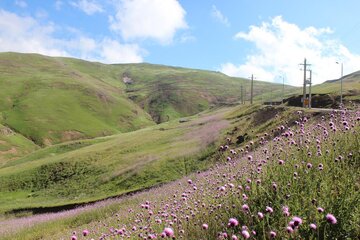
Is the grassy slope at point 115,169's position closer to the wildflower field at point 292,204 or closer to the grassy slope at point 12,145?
the wildflower field at point 292,204

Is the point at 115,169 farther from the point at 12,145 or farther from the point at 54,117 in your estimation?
the point at 54,117

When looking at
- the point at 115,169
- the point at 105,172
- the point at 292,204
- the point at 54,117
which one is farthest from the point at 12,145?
the point at 292,204

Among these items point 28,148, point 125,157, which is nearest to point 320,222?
point 125,157

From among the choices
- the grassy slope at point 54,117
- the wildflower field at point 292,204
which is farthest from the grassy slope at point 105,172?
the grassy slope at point 54,117

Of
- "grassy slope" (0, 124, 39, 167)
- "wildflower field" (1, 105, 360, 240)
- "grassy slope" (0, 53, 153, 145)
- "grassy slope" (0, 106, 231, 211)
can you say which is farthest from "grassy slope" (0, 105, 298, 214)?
"grassy slope" (0, 53, 153, 145)

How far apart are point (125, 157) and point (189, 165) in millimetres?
17331

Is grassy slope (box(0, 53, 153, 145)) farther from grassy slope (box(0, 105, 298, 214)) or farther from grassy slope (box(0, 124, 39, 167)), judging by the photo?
grassy slope (box(0, 105, 298, 214))

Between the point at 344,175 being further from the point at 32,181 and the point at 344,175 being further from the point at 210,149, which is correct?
the point at 32,181

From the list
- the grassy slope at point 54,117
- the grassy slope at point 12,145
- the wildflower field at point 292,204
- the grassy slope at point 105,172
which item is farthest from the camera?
the grassy slope at point 54,117

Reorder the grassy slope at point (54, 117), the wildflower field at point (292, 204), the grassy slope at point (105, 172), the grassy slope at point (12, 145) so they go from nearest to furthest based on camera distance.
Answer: the wildflower field at point (292, 204) → the grassy slope at point (105, 172) → the grassy slope at point (12, 145) → the grassy slope at point (54, 117)

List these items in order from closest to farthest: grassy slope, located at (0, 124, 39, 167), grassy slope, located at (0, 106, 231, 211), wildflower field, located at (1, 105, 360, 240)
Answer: wildflower field, located at (1, 105, 360, 240)
grassy slope, located at (0, 106, 231, 211)
grassy slope, located at (0, 124, 39, 167)

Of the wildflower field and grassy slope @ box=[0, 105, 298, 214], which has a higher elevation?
the wildflower field

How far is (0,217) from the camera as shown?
39.8 m

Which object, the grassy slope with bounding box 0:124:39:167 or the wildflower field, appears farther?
the grassy slope with bounding box 0:124:39:167
